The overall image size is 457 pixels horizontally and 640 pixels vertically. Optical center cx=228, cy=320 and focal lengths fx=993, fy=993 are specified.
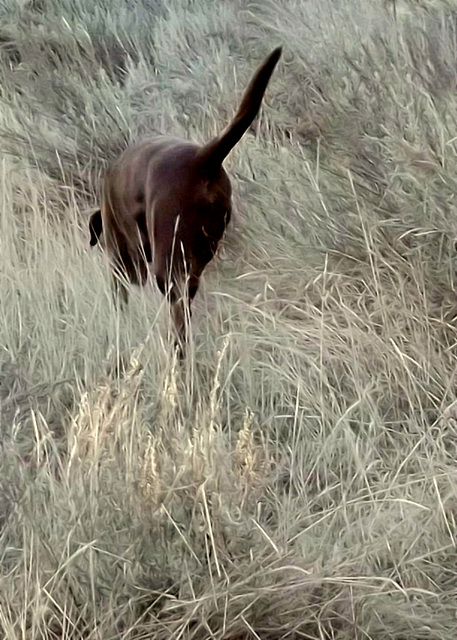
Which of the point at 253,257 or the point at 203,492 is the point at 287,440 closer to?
the point at 203,492

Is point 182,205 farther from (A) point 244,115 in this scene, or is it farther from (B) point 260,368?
(B) point 260,368

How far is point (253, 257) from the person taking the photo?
3.08 meters

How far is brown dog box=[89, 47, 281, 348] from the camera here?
2271 mm

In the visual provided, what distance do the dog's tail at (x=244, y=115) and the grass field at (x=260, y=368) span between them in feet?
1.27

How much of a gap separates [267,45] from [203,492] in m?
2.82

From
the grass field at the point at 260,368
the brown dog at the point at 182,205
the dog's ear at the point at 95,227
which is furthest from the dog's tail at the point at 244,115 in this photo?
the dog's ear at the point at 95,227

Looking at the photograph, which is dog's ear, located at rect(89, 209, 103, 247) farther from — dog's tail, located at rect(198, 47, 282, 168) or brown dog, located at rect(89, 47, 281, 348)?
dog's tail, located at rect(198, 47, 282, 168)

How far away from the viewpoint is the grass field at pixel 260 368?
68.1 inches

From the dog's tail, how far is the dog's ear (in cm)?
63

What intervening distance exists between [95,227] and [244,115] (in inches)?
32.9

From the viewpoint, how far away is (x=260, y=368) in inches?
93.2

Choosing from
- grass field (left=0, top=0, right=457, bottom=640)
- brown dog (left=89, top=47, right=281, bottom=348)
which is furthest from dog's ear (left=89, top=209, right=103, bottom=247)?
brown dog (left=89, top=47, right=281, bottom=348)

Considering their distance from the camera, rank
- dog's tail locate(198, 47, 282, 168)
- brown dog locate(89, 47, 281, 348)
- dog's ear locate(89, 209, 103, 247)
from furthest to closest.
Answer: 1. dog's ear locate(89, 209, 103, 247)
2. brown dog locate(89, 47, 281, 348)
3. dog's tail locate(198, 47, 282, 168)

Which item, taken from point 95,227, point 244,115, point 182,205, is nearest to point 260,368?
point 182,205
